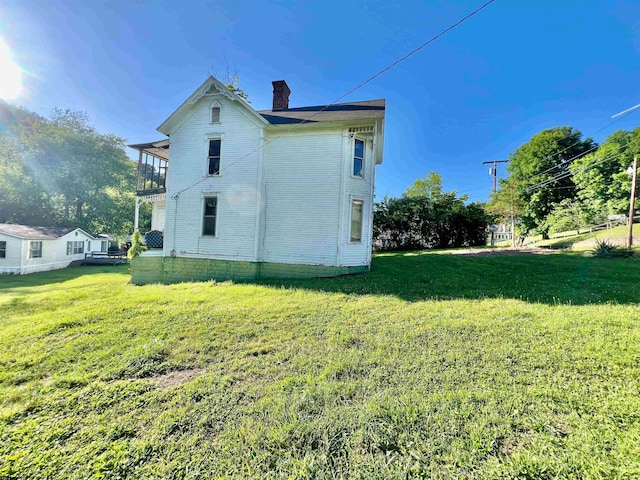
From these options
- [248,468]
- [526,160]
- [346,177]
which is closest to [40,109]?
[346,177]

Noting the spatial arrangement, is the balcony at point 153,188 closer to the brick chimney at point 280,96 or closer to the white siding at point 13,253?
the brick chimney at point 280,96

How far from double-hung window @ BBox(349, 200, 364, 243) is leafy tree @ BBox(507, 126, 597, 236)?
866 inches

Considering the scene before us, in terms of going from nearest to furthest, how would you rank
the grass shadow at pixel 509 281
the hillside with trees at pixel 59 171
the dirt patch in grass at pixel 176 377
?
1. the dirt patch in grass at pixel 176 377
2. the grass shadow at pixel 509 281
3. the hillside with trees at pixel 59 171

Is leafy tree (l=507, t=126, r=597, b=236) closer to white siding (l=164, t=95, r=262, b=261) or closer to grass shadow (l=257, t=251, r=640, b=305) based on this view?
grass shadow (l=257, t=251, r=640, b=305)

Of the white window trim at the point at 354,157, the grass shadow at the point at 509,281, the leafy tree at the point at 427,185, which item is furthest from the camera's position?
the leafy tree at the point at 427,185

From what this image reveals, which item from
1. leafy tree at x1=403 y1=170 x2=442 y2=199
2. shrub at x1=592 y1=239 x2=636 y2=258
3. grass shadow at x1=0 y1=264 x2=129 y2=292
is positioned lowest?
grass shadow at x1=0 y1=264 x2=129 y2=292

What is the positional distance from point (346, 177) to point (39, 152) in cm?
3764

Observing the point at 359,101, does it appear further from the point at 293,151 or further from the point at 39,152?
the point at 39,152

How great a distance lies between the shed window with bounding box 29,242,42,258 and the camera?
65.2ft

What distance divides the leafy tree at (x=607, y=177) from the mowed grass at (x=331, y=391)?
21.5 m

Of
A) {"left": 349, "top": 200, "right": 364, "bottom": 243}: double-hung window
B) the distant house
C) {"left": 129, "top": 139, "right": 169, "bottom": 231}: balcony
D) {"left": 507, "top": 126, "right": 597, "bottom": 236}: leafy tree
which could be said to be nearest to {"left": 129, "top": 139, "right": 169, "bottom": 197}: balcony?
{"left": 129, "top": 139, "right": 169, "bottom": 231}: balcony

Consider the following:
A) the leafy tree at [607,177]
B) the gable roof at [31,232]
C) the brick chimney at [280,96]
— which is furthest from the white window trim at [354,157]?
the gable roof at [31,232]

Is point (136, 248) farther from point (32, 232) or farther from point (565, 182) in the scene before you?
point (565, 182)

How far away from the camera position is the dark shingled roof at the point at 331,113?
33.7ft
